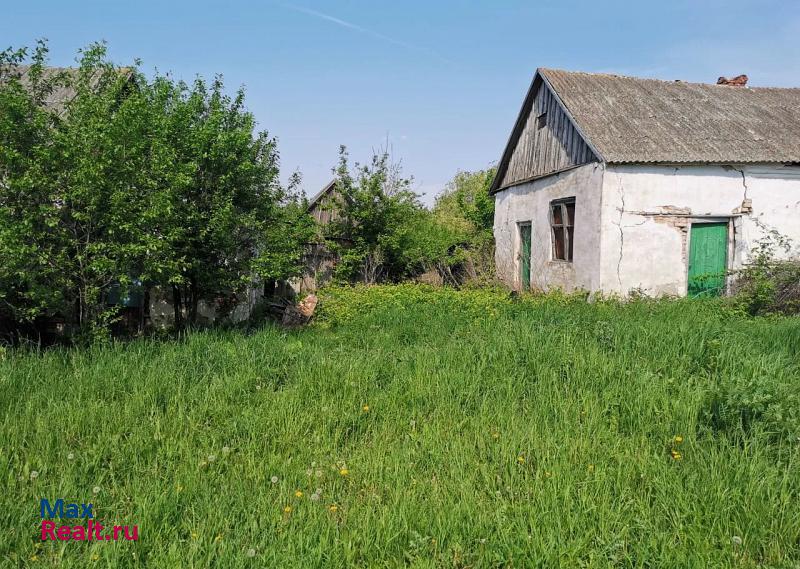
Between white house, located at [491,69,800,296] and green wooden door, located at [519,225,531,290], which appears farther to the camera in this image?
green wooden door, located at [519,225,531,290]

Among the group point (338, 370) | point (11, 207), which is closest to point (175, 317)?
point (11, 207)

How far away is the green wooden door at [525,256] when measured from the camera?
14.4m

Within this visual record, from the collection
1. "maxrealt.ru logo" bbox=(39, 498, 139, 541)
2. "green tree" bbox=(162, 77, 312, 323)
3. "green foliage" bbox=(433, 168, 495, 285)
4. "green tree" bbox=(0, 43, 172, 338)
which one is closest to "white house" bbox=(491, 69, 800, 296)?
"green foliage" bbox=(433, 168, 495, 285)

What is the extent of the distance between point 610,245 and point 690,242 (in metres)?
2.06

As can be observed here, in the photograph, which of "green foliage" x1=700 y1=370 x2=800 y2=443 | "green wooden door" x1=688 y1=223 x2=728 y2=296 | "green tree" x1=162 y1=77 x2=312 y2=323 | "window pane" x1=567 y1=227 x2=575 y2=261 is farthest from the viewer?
"window pane" x1=567 y1=227 x2=575 y2=261

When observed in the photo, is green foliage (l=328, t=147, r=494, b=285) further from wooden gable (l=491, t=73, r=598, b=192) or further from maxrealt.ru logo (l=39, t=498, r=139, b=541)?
maxrealt.ru logo (l=39, t=498, r=139, b=541)

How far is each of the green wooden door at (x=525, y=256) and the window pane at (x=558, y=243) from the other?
1549 mm

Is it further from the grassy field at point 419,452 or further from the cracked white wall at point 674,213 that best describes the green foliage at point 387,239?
the grassy field at point 419,452

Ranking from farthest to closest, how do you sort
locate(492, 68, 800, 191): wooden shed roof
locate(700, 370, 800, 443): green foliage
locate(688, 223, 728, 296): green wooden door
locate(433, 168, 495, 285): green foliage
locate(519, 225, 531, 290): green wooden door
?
1. locate(433, 168, 495, 285): green foliage
2. locate(519, 225, 531, 290): green wooden door
3. locate(688, 223, 728, 296): green wooden door
4. locate(492, 68, 800, 191): wooden shed roof
5. locate(700, 370, 800, 443): green foliage

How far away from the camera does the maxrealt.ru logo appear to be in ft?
8.82

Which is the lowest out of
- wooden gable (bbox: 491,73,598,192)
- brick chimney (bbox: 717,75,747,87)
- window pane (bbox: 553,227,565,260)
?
window pane (bbox: 553,227,565,260)

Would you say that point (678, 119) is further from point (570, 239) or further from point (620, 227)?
point (570, 239)

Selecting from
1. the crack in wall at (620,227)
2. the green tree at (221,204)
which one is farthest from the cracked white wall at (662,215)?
the green tree at (221,204)

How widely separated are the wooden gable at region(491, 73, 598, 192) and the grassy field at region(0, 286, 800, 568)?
6771 millimetres
